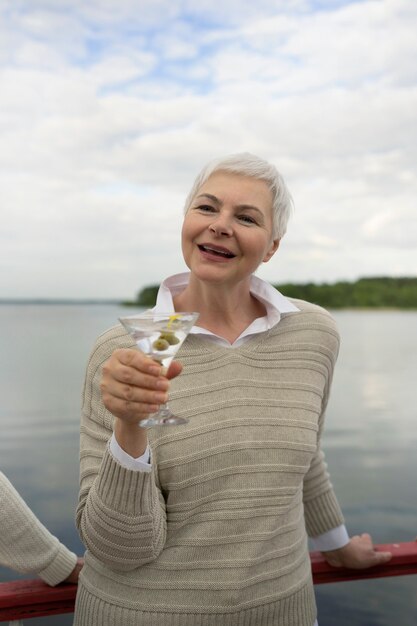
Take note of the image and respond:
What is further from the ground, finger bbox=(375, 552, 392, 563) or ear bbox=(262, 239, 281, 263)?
ear bbox=(262, 239, 281, 263)

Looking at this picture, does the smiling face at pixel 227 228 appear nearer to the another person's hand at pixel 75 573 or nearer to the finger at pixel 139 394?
the finger at pixel 139 394

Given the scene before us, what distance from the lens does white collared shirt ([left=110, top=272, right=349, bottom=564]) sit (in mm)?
1987

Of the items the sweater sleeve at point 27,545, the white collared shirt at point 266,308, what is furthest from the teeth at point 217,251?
the sweater sleeve at point 27,545

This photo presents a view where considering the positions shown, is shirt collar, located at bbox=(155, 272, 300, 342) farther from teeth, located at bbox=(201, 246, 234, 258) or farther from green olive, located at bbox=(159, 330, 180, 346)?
green olive, located at bbox=(159, 330, 180, 346)

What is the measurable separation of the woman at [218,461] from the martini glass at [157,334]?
0.93 feet

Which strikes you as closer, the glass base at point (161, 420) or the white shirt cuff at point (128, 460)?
the glass base at point (161, 420)

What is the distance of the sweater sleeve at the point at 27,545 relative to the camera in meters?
1.82

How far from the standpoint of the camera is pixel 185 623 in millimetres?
1765

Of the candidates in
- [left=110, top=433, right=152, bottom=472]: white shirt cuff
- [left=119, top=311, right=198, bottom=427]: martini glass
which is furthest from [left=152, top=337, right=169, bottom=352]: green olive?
[left=110, top=433, right=152, bottom=472]: white shirt cuff

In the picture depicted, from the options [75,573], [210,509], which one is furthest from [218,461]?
[75,573]

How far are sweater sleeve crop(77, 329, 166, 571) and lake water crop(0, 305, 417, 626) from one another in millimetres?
382

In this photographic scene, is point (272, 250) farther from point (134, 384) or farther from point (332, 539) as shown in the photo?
point (332, 539)

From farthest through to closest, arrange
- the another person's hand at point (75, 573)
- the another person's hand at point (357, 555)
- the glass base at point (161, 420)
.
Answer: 1. the another person's hand at point (357, 555)
2. the another person's hand at point (75, 573)
3. the glass base at point (161, 420)

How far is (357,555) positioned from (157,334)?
1.30m
